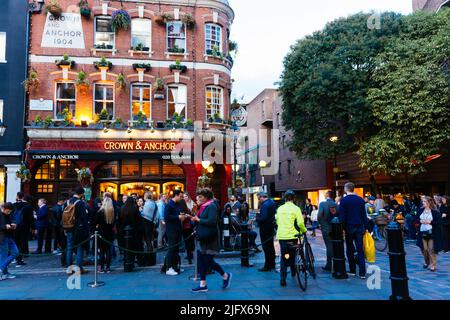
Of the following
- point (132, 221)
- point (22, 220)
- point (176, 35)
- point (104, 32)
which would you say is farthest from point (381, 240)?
point (104, 32)

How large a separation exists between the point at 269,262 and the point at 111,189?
12523 millimetres

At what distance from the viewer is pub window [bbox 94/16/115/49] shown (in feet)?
65.8

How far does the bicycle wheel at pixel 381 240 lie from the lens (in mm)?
13286

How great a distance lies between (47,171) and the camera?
758 inches

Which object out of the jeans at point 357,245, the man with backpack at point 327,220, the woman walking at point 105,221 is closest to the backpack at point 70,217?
the woman walking at point 105,221

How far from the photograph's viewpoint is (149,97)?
66.4 ft

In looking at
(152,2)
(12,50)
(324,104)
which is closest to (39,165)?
(12,50)

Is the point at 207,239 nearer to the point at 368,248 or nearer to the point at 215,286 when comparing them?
the point at 215,286

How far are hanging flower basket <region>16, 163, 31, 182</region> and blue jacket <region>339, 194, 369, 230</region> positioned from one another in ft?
48.9

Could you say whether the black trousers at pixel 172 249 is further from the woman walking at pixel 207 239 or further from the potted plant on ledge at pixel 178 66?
the potted plant on ledge at pixel 178 66

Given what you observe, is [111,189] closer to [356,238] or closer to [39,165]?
[39,165]

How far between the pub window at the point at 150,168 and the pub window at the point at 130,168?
0.36 m

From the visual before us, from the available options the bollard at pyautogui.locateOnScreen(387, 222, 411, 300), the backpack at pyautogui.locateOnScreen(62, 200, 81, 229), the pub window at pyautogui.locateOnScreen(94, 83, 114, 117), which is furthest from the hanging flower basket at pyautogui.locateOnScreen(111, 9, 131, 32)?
the bollard at pyautogui.locateOnScreen(387, 222, 411, 300)
